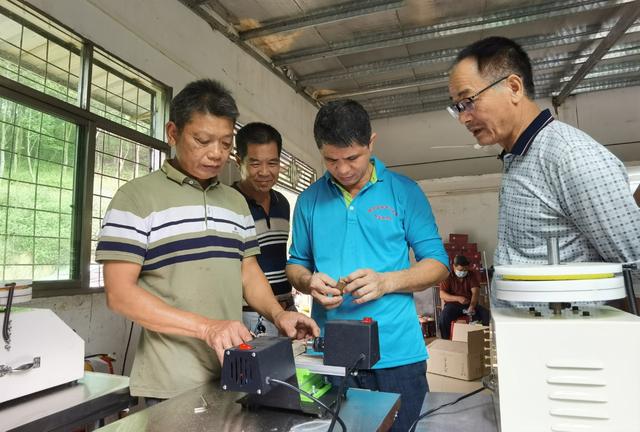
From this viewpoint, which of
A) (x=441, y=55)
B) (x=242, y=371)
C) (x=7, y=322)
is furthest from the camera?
(x=441, y=55)

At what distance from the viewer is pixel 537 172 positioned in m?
1.00

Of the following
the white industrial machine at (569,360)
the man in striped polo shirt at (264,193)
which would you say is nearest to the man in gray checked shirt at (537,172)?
the white industrial machine at (569,360)

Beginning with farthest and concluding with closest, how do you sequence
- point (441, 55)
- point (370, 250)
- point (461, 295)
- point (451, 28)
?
point (461, 295)
point (441, 55)
point (451, 28)
point (370, 250)

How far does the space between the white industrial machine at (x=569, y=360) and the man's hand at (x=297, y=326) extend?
55 centimetres

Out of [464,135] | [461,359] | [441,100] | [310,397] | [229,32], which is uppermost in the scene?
[441,100]

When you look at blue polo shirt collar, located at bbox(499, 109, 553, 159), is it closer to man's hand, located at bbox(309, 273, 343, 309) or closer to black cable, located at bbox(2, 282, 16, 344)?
man's hand, located at bbox(309, 273, 343, 309)

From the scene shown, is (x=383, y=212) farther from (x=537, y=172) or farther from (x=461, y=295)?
(x=461, y=295)

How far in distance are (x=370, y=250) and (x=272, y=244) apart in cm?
70

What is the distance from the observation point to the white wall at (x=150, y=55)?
2.04 meters

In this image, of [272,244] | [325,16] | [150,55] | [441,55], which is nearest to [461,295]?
[441,55]

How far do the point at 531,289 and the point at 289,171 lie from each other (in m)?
3.67

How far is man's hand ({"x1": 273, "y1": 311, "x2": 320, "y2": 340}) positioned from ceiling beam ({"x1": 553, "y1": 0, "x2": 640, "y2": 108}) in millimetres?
3554

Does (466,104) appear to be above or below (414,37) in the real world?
below

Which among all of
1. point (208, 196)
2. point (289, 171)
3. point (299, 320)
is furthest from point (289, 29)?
point (299, 320)
